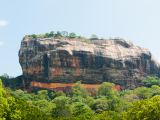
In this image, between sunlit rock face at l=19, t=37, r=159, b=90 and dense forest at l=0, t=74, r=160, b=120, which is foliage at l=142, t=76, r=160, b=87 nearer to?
dense forest at l=0, t=74, r=160, b=120

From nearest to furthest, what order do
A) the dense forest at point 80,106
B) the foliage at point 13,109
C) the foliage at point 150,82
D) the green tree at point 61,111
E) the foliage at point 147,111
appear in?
the foliage at point 13,109 → the foliage at point 147,111 → the dense forest at point 80,106 → the green tree at point 61,111 → the foliage at point 150,82

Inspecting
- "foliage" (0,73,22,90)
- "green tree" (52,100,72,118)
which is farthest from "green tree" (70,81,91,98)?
"foliage" (0,73,22,90)

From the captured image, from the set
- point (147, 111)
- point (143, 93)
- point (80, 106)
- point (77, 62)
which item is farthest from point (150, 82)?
point (147, 111)

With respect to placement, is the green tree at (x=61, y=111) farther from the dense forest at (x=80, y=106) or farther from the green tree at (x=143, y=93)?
the green tree at (x=143, y=93)

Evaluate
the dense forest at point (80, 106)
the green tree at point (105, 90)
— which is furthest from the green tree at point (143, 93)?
the green tree at point (105, 90)

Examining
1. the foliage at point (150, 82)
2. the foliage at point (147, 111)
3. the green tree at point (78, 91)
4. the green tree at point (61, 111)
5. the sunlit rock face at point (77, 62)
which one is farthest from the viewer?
the foliage at point (150, 82)

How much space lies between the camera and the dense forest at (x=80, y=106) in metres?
12.1

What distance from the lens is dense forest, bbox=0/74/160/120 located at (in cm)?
1212

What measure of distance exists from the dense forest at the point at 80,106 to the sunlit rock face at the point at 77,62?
292 cm

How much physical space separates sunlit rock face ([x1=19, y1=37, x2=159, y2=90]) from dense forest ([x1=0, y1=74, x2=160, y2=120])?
2.92 m

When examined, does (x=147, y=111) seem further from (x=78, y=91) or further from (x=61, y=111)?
(x=78, y=91)

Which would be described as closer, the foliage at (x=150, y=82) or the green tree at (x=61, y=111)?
the green tree at (x=61, y=111)

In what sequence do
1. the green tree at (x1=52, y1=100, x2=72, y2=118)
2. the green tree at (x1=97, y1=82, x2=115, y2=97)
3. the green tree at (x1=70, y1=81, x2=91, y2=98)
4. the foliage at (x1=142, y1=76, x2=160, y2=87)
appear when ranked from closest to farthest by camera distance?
the green tree at (x1=52, y1=100, x2=72, y2=118) → the green tree at (x1=97, y1=82, x2=115, y2=97) → the green tree at (x1=70, y1=81, x2=91, y2=98) → the foliage at (x1=142, y1=76, x2=160, y2=87)

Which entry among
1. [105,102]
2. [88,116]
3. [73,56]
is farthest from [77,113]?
[73,56]
